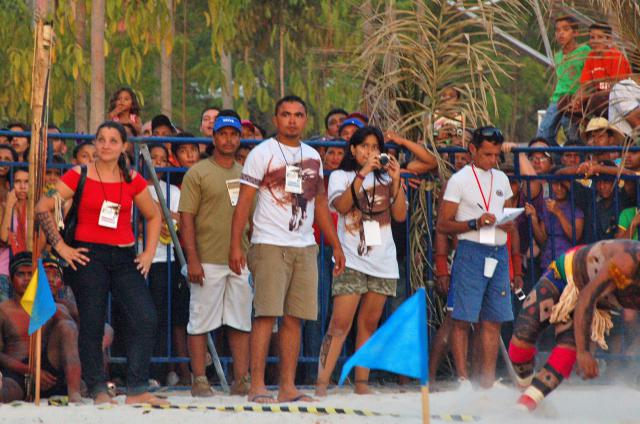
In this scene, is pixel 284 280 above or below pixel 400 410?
above

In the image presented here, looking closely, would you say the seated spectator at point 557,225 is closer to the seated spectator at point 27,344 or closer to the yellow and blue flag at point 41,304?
the seated spectator at point 27,344

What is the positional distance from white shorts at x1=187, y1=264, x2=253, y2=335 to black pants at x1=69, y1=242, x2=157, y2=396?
0.55 metres

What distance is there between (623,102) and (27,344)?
5.05m

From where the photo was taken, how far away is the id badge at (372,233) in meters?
9.64

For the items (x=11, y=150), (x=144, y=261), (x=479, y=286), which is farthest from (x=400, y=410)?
(x=11, y=150)

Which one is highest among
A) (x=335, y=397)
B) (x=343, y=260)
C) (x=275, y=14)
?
(x=275, y=14)

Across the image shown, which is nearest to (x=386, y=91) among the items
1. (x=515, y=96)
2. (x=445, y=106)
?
(x=445, y=106)

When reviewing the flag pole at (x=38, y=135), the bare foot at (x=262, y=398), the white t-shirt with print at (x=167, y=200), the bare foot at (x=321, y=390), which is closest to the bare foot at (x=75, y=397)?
the flag pole at (x=38, y=135)

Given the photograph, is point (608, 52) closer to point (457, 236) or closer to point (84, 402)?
point (457, 236)

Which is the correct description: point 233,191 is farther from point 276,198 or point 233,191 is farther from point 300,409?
point 300,409

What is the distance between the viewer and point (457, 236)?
984 cm

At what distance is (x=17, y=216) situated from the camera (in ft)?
33.4

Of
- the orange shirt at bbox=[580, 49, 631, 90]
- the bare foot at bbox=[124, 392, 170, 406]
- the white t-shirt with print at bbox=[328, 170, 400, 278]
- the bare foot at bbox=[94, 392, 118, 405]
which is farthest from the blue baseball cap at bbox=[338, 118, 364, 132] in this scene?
the bare foot at bbox=[94, 392, 118, 405]

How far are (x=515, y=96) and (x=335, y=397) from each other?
65.1 feet
